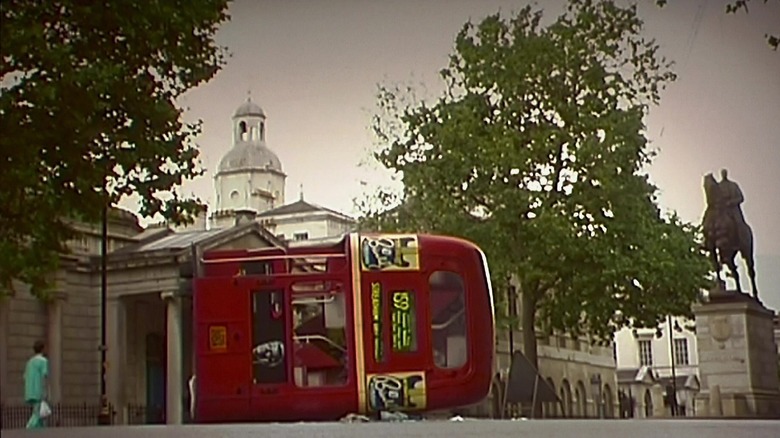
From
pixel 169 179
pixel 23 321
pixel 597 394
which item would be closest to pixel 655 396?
pixel 597 394

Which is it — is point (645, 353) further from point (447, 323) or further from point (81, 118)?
point (81, 118)

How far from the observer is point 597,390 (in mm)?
11203

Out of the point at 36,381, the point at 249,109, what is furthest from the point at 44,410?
the point at 249,109

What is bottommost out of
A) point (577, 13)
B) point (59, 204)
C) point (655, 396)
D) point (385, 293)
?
point (655, 396)

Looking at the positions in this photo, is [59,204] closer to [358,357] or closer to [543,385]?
[358,357]

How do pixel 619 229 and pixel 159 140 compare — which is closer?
pixel 159 140

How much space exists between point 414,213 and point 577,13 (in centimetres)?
220

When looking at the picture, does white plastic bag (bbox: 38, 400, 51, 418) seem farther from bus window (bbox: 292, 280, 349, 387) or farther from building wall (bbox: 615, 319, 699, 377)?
building wall (bbox: 615, 319, 699, 377)

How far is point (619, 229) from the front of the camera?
11781 mm

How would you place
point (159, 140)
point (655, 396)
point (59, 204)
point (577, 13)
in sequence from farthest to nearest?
point (577, 13), point (655, 396), point (159, 140), point (59, 204)

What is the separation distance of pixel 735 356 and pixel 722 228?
50.6 inches

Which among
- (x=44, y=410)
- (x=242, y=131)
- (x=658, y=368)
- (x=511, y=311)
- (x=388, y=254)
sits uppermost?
(x=242, y=131)

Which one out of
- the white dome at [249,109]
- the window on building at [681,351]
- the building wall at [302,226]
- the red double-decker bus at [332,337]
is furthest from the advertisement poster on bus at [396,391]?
the window on building at [681,351]

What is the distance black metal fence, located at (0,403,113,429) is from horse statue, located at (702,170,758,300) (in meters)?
5.21
